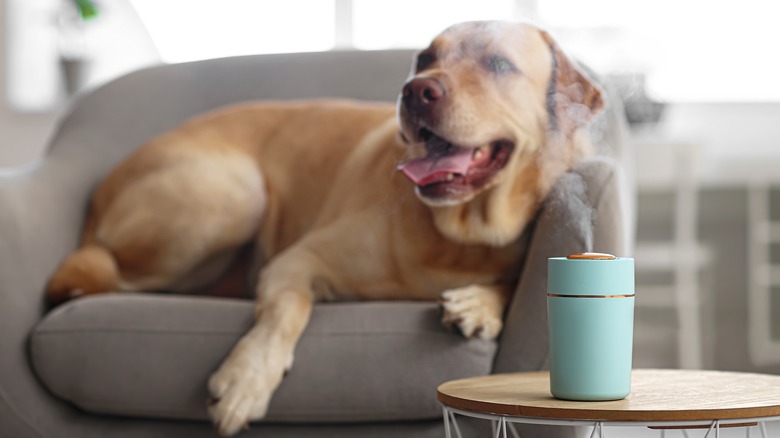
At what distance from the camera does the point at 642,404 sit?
791 millimetres

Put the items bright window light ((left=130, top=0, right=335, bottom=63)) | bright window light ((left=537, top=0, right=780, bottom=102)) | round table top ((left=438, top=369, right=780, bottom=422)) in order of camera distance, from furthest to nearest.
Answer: bright window light ((left=537, top=0, right=780, bottom=102))
bright window light ((left=130, top=0, right=335, bottom=63))
round table top ((left=438, top=369, right=780, bottom=422))

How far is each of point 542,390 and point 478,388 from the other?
0.20 ft

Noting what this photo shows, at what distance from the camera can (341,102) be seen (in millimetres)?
1855

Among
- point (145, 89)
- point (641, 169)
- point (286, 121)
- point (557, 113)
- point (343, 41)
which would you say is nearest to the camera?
point (557, 113)

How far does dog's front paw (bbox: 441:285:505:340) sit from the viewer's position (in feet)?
4.13

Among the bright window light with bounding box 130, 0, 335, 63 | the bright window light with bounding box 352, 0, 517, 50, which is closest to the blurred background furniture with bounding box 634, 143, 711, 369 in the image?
the bright window light with bounding box 352, 0, 517, 50

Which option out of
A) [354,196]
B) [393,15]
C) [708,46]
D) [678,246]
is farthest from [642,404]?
[708,46]

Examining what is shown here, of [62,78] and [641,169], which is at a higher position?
[62,78]

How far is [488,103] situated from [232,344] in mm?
483

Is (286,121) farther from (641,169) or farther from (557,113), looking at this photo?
(641,169)

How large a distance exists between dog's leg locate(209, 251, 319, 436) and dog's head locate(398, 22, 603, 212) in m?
0.26

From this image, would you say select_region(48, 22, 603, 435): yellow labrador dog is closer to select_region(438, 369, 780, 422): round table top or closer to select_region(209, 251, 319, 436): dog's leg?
select_region(209, 251, 319, 436): dog's leg

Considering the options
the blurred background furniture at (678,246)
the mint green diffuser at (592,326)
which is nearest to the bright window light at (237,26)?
the blurred background furniture at (678,246)

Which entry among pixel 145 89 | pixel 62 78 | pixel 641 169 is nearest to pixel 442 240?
pixel 145 89
